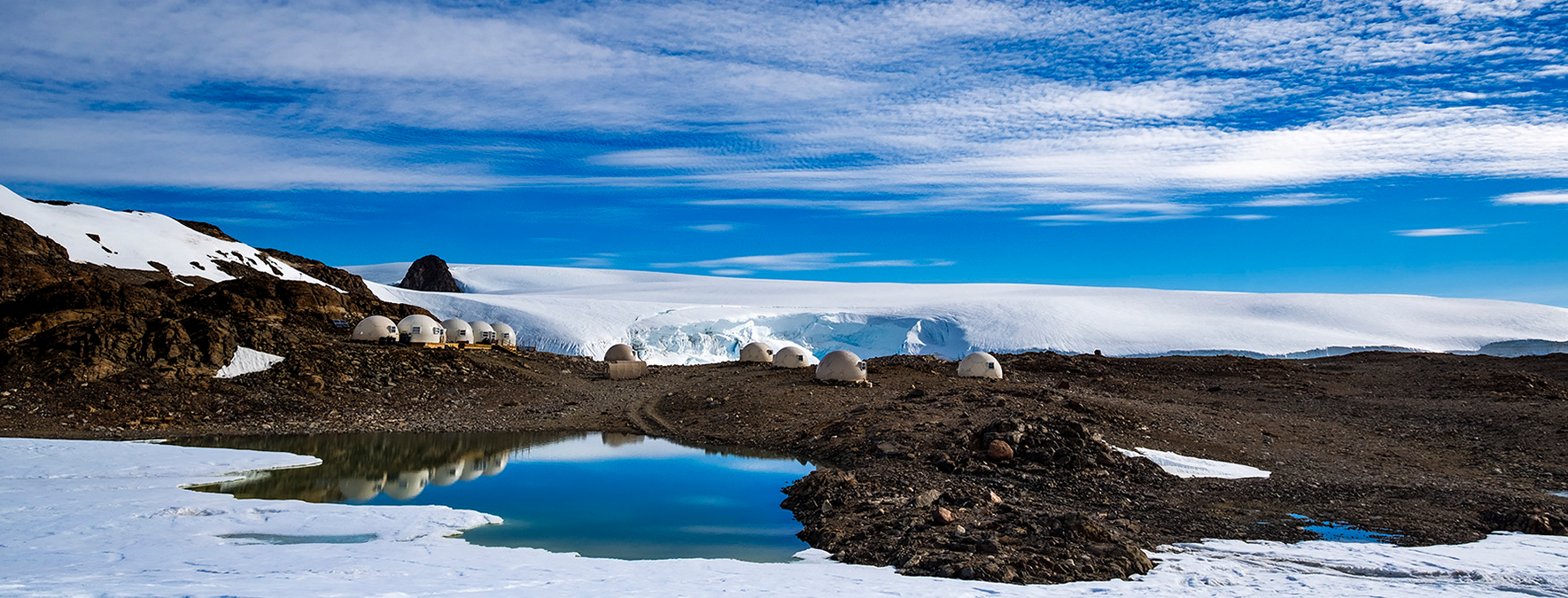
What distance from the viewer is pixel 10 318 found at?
25.3m

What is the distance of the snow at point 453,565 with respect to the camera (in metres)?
7.97

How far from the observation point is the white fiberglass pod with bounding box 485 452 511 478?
16781mm

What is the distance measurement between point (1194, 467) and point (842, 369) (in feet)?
46.0

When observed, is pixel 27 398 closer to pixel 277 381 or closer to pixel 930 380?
pixel 277 381

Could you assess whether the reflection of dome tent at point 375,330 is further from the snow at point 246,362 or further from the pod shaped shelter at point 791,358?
the pod shaped shelter at point 791,358

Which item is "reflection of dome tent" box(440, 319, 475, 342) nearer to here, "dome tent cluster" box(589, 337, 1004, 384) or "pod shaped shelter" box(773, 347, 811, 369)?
"dome tent cluster" box(589, 337, 1004, 384)

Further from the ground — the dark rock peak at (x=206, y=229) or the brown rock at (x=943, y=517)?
the dark rock peak at (x=206, y=229)

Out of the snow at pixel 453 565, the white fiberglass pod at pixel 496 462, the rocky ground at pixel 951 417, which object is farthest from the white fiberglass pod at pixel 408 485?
the rocky ground at pixel 951 417

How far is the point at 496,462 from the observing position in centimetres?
1788

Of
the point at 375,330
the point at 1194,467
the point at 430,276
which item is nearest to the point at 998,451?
the point at 1194,467

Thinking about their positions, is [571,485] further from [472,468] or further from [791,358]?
[791,358]

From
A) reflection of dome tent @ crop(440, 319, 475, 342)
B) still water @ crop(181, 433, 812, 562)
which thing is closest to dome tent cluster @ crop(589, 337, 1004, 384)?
reflection of dome tent @ crop(440, 319, 475, 342)

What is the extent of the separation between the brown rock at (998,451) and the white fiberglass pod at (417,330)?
1027 inches

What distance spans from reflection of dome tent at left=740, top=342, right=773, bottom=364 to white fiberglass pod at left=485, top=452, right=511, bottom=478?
1940cm
